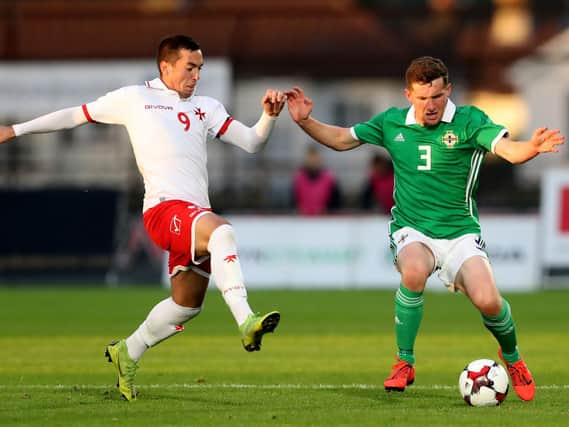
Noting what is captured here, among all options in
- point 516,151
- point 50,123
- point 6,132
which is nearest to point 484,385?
point 516,151

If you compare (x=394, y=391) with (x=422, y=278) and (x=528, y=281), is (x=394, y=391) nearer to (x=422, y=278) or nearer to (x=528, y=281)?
(x=422, y=278)

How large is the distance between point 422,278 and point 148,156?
6.16ft

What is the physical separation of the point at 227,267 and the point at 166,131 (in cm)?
113

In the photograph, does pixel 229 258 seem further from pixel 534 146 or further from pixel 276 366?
pixel 276 366

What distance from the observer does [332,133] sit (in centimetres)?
978

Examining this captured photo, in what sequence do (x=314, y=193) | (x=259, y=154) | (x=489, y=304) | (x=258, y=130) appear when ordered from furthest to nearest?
(x=259, y=154)
(x=314, y=193)
(x=258, y=130)
(x=489, y=304)

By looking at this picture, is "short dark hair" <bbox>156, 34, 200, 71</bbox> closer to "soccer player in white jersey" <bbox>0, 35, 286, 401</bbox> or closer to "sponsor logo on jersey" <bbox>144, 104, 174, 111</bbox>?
"soccer player in white jersey" <bbox>0, 35, 286, 401</bbox>

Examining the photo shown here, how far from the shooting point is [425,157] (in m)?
9.38

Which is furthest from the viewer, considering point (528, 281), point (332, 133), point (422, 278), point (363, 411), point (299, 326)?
point (528, 281)

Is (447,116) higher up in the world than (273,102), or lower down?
lower down

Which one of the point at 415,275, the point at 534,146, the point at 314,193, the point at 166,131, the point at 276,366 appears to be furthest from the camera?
the point at 314,193

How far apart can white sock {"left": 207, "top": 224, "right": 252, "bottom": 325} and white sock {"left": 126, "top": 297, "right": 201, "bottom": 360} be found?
2.11 ft

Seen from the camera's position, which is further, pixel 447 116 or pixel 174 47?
pixel 447 116

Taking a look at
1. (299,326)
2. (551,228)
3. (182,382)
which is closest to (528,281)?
(551,228)
